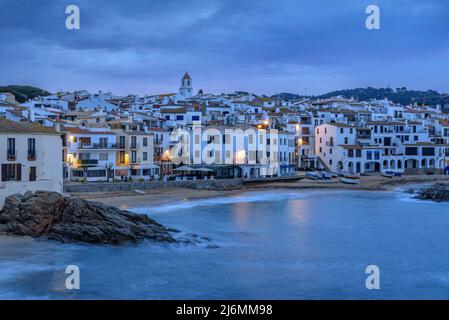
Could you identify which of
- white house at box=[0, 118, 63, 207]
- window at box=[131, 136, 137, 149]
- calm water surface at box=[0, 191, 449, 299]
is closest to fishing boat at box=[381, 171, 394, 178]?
calm water surface at box=[0, 191, 449, 299]

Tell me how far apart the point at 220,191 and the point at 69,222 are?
27052 mm

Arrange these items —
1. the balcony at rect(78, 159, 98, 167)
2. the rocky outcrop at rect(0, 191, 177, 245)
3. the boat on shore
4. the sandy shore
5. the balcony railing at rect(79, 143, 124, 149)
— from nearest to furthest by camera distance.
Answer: the rocky outcrop at rect(0, 191, 177, 245), the sandy shore, the balcony at rect(78, 159, 98, 167), the balcony railing at rect(79, 143, 124, 149), the boat on shore

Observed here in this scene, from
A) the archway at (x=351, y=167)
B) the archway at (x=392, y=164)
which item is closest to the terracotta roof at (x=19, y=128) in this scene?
the archway at (x=351, y=167)

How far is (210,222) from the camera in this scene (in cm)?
3475

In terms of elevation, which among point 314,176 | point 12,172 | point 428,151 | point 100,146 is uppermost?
point 100,146

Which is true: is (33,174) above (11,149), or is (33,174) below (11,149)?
below

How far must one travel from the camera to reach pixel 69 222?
26.8 m

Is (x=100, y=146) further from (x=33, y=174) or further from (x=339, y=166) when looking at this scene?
(x=339, y=166)

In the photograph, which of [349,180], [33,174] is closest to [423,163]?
[349,180]

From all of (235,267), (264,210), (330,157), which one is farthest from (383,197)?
(235,267)

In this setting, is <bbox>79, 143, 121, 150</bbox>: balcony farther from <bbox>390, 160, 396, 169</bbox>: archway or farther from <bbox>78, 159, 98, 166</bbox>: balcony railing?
<bbox>390, 160, 396, 169</bbox>: archway

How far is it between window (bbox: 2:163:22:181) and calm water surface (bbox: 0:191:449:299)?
8.16 m

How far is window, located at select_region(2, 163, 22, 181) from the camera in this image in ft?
108

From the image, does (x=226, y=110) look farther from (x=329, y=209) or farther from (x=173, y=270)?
(x=173, y=270)
